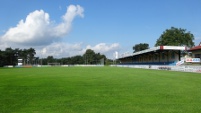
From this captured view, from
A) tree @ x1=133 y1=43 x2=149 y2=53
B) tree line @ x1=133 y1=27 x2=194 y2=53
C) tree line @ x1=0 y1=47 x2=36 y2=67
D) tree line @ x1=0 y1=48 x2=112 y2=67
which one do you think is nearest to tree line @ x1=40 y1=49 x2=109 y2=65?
tree line @ x1=0 y1=48 x2=112 y2=67

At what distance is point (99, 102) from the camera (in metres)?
10.1

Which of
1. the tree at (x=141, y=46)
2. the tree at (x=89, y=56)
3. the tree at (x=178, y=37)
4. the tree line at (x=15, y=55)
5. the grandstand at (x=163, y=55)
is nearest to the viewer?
the grandstand at (x=163, y=55)

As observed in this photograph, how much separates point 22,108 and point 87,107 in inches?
85.1

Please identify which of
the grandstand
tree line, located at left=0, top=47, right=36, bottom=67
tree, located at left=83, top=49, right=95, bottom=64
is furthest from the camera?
tree, located at left=83, top=49, right=95, bottom=64

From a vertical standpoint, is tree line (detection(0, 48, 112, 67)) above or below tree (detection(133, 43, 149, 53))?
below

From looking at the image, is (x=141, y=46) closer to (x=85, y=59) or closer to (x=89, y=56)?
(x=89, y=56)

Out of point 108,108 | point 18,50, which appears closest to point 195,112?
point 108,108

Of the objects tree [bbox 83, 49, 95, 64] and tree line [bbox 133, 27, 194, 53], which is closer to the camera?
tree line [bbox 133, 27, 194, 53]

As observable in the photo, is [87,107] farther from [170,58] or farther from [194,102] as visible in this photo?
[170,58]

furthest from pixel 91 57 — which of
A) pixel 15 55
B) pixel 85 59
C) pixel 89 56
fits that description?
pixel 15 55

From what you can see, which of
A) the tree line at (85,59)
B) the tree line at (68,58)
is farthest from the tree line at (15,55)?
the tree line at (85,59)

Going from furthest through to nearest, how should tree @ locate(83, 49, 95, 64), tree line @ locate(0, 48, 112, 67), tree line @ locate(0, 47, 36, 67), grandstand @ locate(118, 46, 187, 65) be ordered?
tree @ locate(83, 49, 95, 64), tree line @ locate(0, 48, 112, 67), tree line @ locate(0, 47, 36, 67), grandstand @ locate(118, 46, 187, 65)

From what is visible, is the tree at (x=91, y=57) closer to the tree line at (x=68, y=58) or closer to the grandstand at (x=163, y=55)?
the tree line at (x=68, y=58)

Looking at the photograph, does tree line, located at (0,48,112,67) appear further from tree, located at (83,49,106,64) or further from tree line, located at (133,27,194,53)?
tree line, located at (133,27,194,53)
